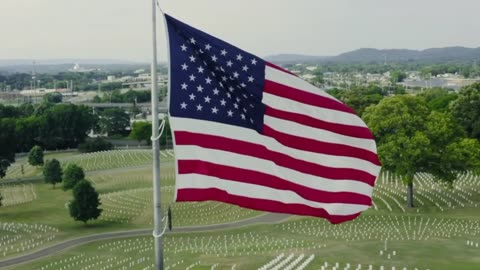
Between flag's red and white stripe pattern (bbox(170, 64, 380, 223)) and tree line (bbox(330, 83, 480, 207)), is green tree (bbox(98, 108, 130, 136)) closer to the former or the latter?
tree line (bbox(330, 83, 480, 207))

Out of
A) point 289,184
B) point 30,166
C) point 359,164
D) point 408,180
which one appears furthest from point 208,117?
point 30,166

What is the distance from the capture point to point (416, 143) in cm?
4828

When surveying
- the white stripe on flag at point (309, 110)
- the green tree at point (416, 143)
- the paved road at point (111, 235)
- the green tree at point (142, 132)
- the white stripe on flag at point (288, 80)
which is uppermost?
the white stripe on flag at point (288, 80)

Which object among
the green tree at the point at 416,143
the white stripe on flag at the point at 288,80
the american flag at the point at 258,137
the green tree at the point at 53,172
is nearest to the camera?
the american flag at the point at 258,137

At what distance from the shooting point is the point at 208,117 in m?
11.6

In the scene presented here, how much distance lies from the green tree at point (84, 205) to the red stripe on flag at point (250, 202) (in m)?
36.0

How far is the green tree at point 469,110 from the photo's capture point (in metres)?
73.1

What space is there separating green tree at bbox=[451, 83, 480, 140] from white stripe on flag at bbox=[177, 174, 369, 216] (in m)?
64.7

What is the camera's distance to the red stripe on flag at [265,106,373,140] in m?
12.3

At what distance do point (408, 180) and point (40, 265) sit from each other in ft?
93.7

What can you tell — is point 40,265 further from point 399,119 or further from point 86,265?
point 399,119

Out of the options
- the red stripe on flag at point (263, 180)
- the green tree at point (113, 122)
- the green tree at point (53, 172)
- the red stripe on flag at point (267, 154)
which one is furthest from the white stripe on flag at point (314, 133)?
the green tree at point (113, 122)

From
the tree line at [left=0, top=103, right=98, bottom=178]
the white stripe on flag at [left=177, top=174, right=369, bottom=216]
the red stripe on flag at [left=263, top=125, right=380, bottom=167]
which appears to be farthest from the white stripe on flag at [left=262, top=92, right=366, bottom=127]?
the tree line at [left=0, top=103, right=98, bottom=178]

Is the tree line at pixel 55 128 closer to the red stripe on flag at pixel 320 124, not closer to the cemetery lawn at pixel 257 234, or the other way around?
the cemetery lawn at pixel 257 234
